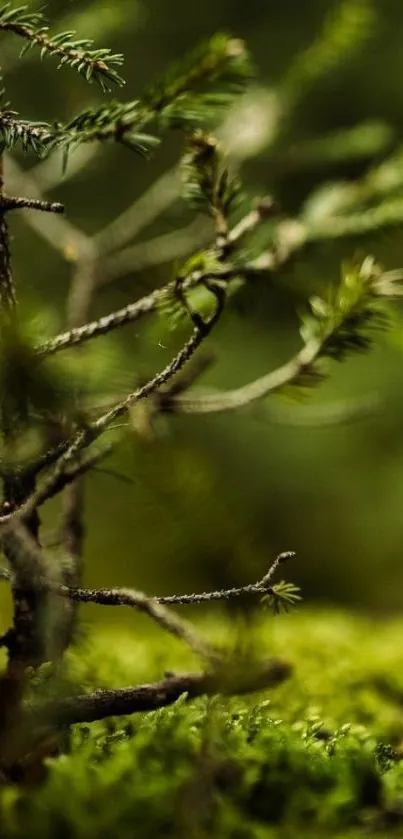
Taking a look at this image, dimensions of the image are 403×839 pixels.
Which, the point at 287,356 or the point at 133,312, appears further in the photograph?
the point at 287,356

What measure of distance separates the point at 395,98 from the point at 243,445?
1.22 meters

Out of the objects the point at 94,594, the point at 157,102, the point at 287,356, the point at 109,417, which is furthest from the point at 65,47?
the point at 287,356

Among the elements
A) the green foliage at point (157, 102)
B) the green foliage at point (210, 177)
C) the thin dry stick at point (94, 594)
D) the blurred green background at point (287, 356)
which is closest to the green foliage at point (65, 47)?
the green foliage at point (157, 102)

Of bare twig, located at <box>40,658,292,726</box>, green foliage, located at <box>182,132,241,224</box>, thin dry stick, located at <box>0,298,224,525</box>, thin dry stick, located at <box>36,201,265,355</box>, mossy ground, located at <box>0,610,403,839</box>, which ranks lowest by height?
mossy ground, located at <box>0,610,403,839</box>

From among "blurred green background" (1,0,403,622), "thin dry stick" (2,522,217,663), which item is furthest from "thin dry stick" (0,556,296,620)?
"blurred green background" (1,0,403,622)

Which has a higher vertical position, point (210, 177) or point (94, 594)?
point (210, 177)

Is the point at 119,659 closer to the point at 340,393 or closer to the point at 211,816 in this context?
the point at 211,816

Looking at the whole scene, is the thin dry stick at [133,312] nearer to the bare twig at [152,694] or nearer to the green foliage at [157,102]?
the green foliage at [157,102]

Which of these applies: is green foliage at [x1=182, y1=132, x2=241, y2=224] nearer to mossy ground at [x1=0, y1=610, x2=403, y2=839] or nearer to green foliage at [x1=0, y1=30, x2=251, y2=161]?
green foliage at [x1=0, y1=30, x2=251, y2=161]

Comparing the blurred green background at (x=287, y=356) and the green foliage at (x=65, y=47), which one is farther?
the blurred green background at (x=287, y=356)

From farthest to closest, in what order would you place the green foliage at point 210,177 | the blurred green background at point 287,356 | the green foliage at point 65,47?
the blurred green background at point 287,356 < the green foliage at point 210,177 < the green foliage at point 65,47

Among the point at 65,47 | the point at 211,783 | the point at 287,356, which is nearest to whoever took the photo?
the point at 211,783

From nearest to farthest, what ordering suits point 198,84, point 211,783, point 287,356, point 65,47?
point 211,783 < point 65,47 < point 198,84 < point 287,356

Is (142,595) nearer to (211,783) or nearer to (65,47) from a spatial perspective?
(211,783)
